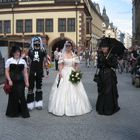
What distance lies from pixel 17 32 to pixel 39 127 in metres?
58.3

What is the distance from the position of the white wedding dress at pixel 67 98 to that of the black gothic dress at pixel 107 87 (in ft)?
1.40

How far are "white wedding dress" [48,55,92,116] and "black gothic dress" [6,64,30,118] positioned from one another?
2.71 ft

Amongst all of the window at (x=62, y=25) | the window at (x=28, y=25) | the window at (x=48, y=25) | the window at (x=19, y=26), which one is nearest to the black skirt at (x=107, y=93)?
the window at (x=62, y=25)

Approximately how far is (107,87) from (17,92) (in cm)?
234

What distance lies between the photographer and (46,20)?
6631 centimetres

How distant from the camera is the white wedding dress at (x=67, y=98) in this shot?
39.0 feet

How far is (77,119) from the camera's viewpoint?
37.3ft

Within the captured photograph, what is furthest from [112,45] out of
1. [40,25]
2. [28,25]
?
[28,25]

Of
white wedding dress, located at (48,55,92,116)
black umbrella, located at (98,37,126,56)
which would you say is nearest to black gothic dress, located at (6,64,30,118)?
white wedding dress, located at (48,55,92,116)

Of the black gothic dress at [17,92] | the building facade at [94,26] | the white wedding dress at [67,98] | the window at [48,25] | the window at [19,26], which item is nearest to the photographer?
the black gothic dress at [17,92]

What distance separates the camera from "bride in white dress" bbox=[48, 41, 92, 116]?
1191 centimetres

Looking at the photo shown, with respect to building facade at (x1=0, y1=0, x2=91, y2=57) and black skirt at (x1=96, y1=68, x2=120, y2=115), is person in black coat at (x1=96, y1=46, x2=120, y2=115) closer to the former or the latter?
black skirt at (x1=96, y1=68, x2=120, y2=115)

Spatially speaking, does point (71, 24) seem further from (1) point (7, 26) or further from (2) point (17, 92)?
(2) point (17, 92)

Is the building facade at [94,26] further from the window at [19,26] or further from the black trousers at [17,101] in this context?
the black trousers at [17,101]
